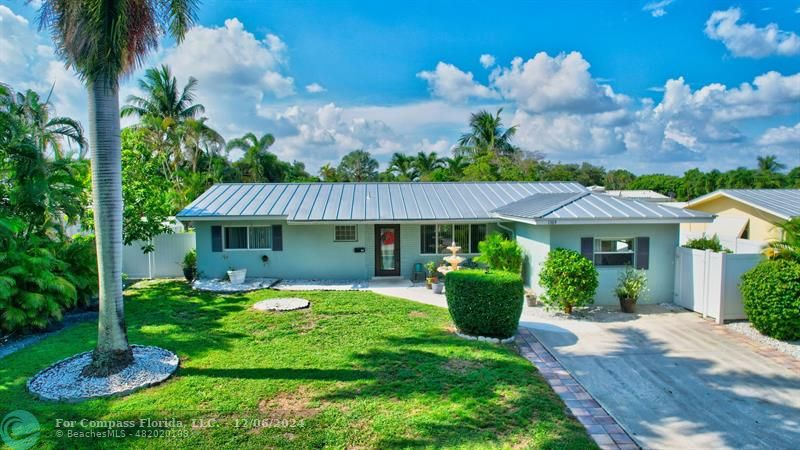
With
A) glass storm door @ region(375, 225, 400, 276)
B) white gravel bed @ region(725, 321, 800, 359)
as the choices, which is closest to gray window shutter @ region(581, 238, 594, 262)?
white gravel bed @ region(725, 321, 800, 359)

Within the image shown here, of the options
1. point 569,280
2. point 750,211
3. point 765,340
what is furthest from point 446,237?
point 750,211

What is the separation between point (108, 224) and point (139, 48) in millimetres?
2758

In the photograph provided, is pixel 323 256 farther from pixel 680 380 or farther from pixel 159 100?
pixel 159 100

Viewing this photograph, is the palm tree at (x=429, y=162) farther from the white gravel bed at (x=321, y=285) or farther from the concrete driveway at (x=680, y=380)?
the concrete driveway at (x=680, y=380)

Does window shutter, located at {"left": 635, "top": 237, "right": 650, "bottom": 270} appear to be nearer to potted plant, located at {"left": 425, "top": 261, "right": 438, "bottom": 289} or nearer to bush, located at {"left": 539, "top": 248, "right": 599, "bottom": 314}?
bush, located at {"left": 539, "top": 248, "right": 599, "bottom": 314}

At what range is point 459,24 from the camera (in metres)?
13.8

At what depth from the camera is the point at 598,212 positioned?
36.7 ft

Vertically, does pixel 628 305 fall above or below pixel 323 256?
below

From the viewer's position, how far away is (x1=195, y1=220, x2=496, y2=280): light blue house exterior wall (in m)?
14.8

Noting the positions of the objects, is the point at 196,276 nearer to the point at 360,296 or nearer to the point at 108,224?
the point at 360,296

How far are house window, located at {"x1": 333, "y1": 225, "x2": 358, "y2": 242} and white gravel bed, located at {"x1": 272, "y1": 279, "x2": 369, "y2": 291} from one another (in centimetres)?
142

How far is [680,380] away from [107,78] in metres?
9.59

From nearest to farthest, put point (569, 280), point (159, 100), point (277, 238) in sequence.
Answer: point (569, 280) < point (277, 238) < point (159, 100)

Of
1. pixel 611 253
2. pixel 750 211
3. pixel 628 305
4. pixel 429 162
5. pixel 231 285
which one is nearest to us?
pixel 628 305
